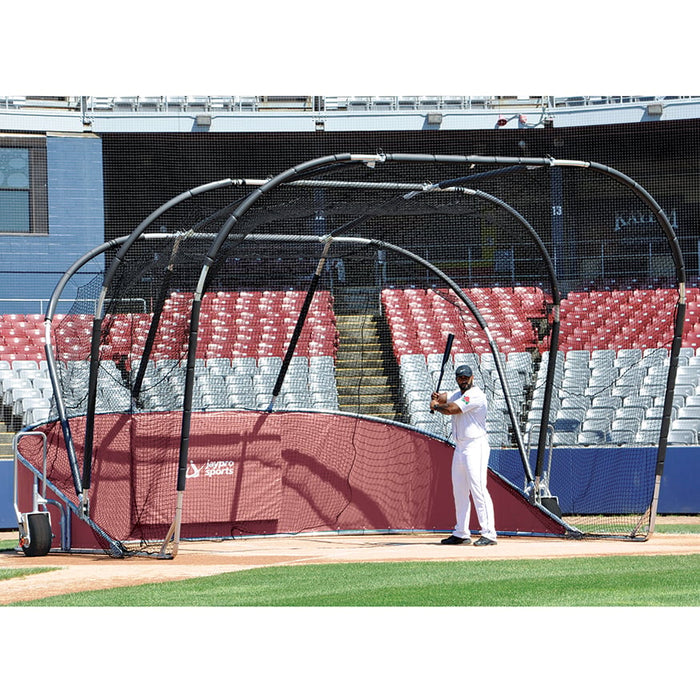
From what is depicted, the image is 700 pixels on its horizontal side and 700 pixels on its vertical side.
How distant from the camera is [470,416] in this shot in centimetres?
992

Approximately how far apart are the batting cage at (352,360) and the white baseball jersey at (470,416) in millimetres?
1314

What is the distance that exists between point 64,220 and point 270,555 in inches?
578

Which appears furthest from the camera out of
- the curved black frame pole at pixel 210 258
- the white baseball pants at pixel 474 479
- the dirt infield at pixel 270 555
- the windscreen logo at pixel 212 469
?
the windscreen logo at pixel 212 469

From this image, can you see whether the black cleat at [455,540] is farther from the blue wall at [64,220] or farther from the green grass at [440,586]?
the blue wall at [64,220]

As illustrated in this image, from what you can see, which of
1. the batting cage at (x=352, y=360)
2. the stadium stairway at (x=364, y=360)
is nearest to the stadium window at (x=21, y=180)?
the batting cage at (x=352, y=360)

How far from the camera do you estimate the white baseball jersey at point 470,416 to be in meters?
9.88

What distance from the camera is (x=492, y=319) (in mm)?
15031

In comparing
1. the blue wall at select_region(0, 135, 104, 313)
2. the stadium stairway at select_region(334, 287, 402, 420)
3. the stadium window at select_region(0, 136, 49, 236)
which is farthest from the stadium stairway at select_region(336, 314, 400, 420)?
the stadium window at select_region(0, 136, 49, 236)

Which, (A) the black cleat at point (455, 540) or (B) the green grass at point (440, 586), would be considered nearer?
(B) the green grass at point (440, 586)

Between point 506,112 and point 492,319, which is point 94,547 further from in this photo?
point 506,112

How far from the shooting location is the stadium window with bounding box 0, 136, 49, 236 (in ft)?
74.4

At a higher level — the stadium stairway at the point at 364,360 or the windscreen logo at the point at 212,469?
the stadium stairway at the point at 364,360

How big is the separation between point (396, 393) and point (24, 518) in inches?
204
